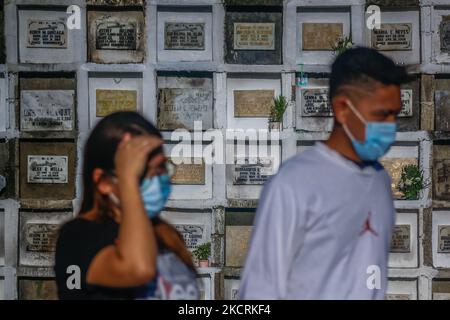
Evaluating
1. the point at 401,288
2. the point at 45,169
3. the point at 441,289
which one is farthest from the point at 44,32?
A: the point at 441,289

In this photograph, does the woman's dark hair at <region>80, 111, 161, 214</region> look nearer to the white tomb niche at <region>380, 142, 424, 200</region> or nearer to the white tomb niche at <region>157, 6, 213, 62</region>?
the white tomb niche at <region>157, 6, 213, 62</region>

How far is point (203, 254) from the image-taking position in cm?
361

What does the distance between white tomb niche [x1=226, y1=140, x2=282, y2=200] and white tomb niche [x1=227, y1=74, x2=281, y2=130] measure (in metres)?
0.11

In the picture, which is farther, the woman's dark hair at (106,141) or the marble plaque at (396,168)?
the marble plaque at (396,168)

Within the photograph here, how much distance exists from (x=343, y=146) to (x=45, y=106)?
204 centimetres

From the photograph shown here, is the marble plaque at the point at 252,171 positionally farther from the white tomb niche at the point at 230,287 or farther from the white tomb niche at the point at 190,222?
the white tomb niche at the point at 230,287

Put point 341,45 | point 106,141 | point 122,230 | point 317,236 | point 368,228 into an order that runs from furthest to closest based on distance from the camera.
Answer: point 341,45 < point 368,228 < point 317,236 < point 106,141 < point 122,230

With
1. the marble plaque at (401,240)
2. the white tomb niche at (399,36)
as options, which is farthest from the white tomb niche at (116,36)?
the marble plaque at (401,240)

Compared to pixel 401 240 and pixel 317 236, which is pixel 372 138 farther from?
pixel 401 240

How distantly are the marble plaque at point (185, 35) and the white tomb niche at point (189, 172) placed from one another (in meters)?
0.56

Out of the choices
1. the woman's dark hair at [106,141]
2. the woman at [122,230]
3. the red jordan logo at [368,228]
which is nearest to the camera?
the woman at [122,230]

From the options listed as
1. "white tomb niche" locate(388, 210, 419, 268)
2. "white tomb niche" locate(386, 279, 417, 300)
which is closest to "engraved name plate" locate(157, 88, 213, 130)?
"white tomb niche" locate(388, 210, 419, 268)

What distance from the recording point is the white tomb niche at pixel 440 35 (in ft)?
11.7

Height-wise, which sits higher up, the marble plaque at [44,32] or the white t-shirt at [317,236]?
the marble plaque at [44,32]
